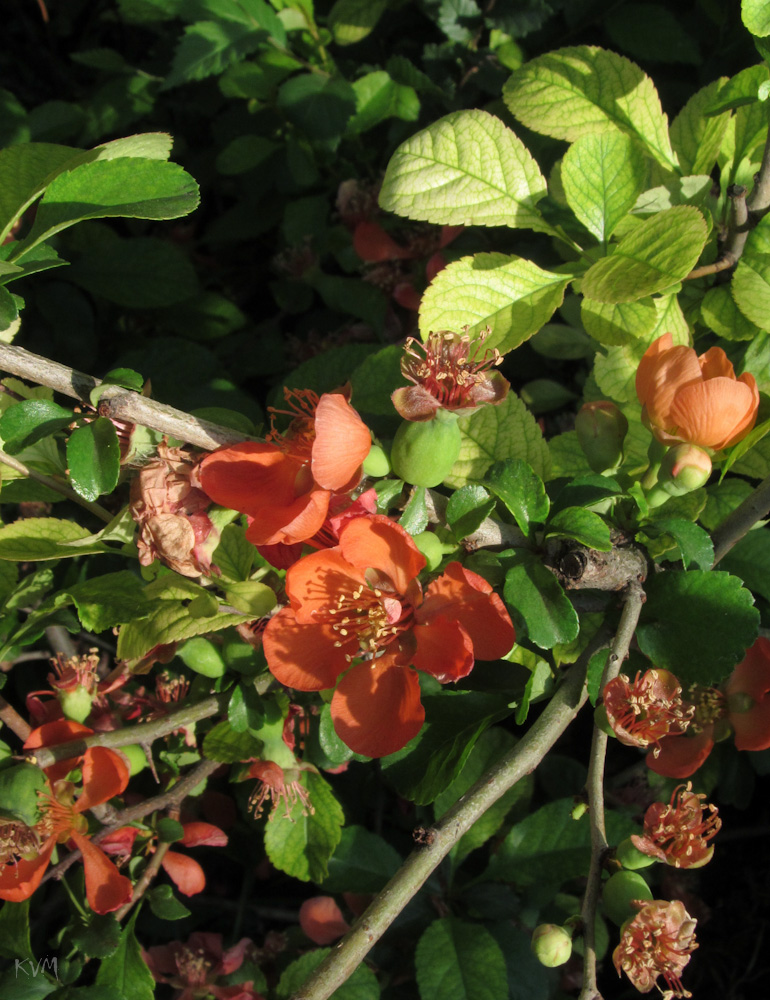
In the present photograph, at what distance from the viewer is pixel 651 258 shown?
Answer: 884mm

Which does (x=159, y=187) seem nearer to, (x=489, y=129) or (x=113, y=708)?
(x=489, y=129)

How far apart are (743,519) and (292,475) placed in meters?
0.50

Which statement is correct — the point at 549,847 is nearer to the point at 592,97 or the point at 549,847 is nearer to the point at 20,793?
the point at 20,793

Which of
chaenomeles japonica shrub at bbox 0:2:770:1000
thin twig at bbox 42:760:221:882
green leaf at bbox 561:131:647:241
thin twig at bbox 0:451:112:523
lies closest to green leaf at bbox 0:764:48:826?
chaenomeles japonica shrub at bbox 0:2:770:1000

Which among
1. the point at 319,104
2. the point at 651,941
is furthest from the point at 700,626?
the point at 319,104

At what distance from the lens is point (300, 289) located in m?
1.77

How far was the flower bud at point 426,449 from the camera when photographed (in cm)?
78

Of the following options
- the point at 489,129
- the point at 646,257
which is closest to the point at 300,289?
the point at 489,129

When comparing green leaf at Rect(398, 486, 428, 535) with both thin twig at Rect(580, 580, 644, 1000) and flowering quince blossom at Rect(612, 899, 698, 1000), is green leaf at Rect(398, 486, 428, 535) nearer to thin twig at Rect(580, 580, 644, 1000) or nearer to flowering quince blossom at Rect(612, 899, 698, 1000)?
thin twig at Rect(580, 580, 644, 1000)

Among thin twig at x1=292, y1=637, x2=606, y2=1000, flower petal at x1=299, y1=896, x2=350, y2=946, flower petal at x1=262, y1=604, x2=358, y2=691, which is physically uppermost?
flower petal at x1=262, y1=604, x2=358, y2=691

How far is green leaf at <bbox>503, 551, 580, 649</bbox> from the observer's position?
0.79 metres

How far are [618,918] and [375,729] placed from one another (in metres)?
0.30

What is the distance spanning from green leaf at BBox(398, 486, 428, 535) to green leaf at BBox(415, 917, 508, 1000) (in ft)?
2.29

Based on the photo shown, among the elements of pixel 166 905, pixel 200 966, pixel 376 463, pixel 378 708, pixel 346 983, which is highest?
pixel 376 463
